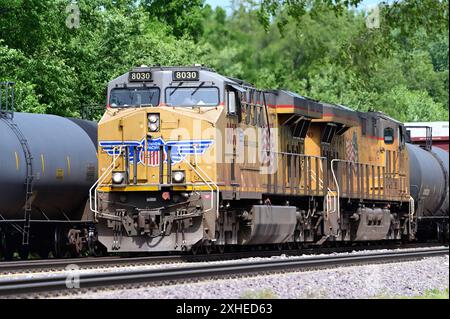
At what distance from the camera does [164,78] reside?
23.6 metres

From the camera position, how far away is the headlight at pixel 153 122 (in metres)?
23.3

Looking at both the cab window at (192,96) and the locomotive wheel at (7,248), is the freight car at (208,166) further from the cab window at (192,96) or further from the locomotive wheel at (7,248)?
the locomotive wheel at (7,248)

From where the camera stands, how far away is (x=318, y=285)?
652 inches

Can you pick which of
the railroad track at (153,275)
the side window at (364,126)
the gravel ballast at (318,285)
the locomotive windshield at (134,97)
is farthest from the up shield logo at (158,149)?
the side window at (364,126)

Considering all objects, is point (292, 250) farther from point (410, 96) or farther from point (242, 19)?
point (242, 19)

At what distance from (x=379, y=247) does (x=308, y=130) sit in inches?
233

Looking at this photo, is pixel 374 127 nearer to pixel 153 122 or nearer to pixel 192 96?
pixel 192 96

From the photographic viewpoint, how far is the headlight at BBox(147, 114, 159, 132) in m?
23.3

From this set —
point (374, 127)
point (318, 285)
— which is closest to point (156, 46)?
point (374, 127)

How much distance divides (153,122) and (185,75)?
1328 mm

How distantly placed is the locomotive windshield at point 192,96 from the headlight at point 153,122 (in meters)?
0.47

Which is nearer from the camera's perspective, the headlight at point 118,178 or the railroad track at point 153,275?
the railroad track at point 153,275
